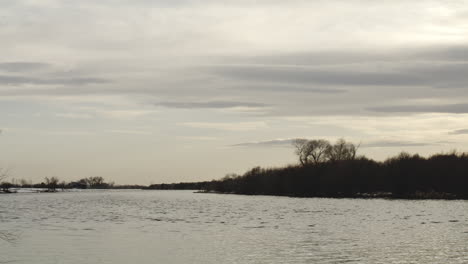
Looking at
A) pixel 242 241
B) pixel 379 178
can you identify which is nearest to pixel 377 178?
pixel 379 178

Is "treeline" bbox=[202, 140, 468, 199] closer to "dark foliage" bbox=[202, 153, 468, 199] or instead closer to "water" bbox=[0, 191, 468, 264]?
"dark foliage" bbox=[202, 153, 468, 199]

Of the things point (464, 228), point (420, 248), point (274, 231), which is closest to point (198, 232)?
point (274, 231)

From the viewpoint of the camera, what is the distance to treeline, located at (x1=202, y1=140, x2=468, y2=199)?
112 m

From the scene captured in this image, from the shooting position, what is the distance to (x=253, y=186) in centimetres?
16288

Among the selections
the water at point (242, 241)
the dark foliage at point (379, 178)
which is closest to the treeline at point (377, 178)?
the dark foliage at point (379, 178)

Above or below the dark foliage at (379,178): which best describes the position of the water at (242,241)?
below

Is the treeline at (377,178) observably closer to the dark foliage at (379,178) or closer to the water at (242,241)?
the dark foliage at (379,178)

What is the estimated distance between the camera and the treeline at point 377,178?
366ft

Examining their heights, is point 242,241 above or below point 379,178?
below

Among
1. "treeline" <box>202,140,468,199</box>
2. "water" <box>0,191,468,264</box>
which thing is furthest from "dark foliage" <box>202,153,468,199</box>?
"water" <box>0,191,468,264</box>

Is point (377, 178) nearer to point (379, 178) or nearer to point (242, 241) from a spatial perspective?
point (379, 178)

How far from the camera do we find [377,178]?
121938 millimetres

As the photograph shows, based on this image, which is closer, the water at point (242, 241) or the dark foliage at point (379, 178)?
the water at point (242, 241)

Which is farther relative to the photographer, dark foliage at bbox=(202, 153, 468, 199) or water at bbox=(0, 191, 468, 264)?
dark foliage at bbox=(202, 153, 468, 199)
